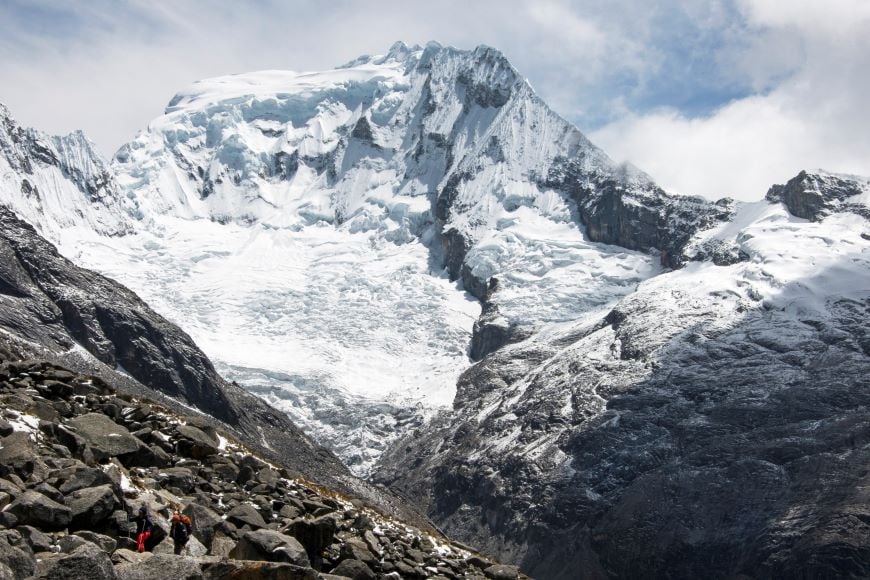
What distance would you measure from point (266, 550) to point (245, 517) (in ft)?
16.6

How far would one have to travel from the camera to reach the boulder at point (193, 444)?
1510 inches

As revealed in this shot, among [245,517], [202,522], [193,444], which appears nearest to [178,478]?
[245,517]

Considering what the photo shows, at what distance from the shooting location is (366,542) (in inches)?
1439

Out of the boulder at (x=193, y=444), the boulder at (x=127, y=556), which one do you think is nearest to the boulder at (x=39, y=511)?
the boulder at (x=127, y=556)

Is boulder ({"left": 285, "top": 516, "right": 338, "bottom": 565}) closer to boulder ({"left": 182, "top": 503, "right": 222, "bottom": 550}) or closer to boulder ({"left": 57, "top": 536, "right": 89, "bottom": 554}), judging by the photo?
boulder ({"left": 182, "top": 503, "right": 222, "bottom": 550})

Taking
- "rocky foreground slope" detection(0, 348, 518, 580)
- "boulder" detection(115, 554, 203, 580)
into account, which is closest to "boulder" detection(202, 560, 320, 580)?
"rocky foreground slope" detection(0, 348, 518, 580)

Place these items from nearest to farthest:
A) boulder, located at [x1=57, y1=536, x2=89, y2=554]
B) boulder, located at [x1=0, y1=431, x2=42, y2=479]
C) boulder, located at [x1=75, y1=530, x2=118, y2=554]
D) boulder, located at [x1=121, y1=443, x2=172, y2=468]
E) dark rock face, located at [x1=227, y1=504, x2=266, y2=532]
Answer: boulder, located at [x1=57, y1=536, x2=89, y2=554] → boulder, located at [x1=75, y1=530, x2=118, y2=554] → boulder, located at [x1=0, y1=431, x2=42, y2=479] → dark rock face, located at [x1=227, y1=504, x2=266, y2=532] → boulder, located at [x1=121, y1=443, x2=172, y2=468]

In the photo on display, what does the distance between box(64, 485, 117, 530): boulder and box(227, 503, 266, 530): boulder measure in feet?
20.4

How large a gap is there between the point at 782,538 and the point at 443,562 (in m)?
155

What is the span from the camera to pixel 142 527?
25844 mm

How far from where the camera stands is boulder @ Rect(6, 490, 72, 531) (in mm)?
23734

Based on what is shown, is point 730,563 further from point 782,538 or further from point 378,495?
point 378,495

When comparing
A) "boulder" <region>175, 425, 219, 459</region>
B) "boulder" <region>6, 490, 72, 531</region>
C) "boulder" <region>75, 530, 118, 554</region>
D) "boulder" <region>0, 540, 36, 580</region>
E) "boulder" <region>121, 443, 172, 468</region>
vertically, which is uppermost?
"boulder" <region>175, 425, 219, 459</region>

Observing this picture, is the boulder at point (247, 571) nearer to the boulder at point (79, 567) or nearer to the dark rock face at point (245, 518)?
the boulder at point (79, 567)
